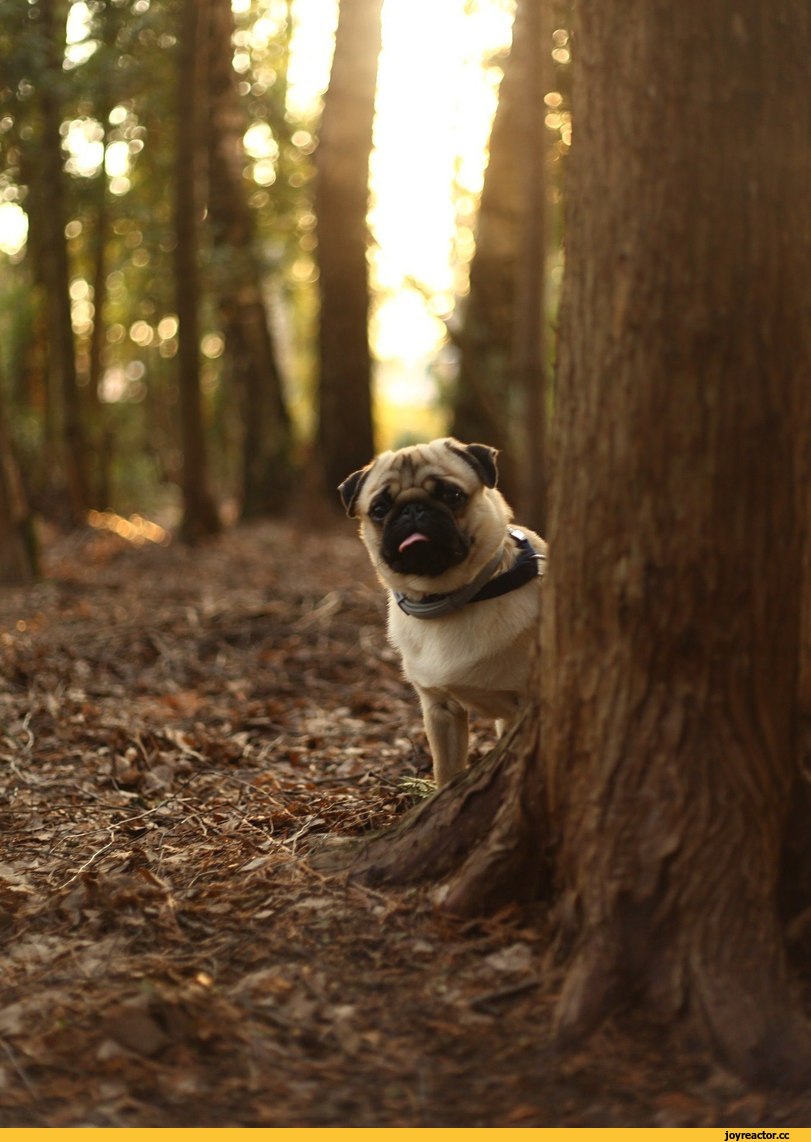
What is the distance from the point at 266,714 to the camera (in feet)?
22.0

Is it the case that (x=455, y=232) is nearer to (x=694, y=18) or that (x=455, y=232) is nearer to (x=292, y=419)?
(x=292, y=419)

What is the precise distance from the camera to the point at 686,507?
314 centimetres

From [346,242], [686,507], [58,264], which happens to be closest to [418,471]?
[686,507]

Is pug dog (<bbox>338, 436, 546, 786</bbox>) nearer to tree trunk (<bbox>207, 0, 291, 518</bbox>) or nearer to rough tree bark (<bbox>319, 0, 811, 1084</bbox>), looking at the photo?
rough tree bark (<bbox>319, 0, 811, 1084</bbox>)

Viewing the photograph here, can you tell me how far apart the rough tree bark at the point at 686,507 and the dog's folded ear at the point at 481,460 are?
4.33 feet

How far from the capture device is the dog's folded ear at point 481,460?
4.74m

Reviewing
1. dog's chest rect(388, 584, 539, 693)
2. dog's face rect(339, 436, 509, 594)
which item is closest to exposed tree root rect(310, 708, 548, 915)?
dog's chest rect(388, 584, 539, 693)

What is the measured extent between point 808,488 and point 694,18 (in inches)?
50.2

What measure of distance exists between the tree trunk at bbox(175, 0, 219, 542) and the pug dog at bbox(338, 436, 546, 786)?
8.58 m

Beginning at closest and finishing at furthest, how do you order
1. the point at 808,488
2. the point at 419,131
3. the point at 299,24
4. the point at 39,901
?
the point at 808,488, the point at 39,901, the point at 419,131, the point at 299,24

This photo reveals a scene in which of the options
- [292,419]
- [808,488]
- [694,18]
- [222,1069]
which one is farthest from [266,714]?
[292,419]

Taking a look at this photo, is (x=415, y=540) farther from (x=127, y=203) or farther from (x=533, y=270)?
(x=127, y=203)

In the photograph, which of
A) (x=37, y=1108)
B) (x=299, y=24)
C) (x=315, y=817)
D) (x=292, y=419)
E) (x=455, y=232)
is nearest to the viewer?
(x=37, y=1108)

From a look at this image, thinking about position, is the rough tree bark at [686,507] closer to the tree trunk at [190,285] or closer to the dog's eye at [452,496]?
the dog's eye at [452,496]
